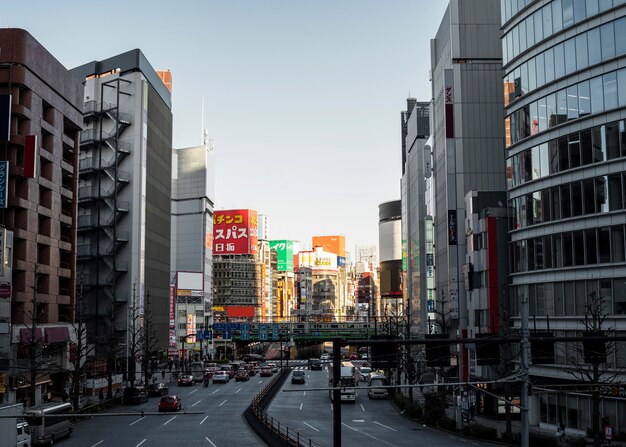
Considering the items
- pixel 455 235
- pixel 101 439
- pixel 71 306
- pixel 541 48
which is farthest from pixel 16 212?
pixel 541 48

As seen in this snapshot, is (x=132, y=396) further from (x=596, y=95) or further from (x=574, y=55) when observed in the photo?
(x=574, y=55)

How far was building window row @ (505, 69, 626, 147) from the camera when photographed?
1757 inches

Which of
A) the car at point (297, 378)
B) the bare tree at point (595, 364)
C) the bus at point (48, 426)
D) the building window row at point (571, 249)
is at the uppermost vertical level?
the building window row at point (571, 249)

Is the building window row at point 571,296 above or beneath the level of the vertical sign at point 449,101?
beneath

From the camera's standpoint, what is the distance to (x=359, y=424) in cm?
5247

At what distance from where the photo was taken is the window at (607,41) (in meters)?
44.6

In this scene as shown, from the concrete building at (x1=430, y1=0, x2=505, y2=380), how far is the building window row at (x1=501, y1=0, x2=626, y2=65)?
15613 mm

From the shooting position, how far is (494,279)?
59688 mm

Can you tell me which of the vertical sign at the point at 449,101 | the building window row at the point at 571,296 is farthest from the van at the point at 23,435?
the vertical sign at the point at 449,101

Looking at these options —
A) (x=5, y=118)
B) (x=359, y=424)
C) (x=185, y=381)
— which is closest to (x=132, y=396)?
(x=359, y=424)

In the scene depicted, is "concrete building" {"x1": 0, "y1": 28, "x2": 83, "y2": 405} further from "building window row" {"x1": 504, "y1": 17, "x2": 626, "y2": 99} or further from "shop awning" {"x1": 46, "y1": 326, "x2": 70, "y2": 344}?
"building window row" {"x1": 504, "y1": 17, "x2": 626, "y2": 99}

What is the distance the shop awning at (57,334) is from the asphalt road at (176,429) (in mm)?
10022

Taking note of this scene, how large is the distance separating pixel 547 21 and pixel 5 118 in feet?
136

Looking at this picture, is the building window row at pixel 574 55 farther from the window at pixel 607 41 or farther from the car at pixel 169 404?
the car at pixel 169 404
